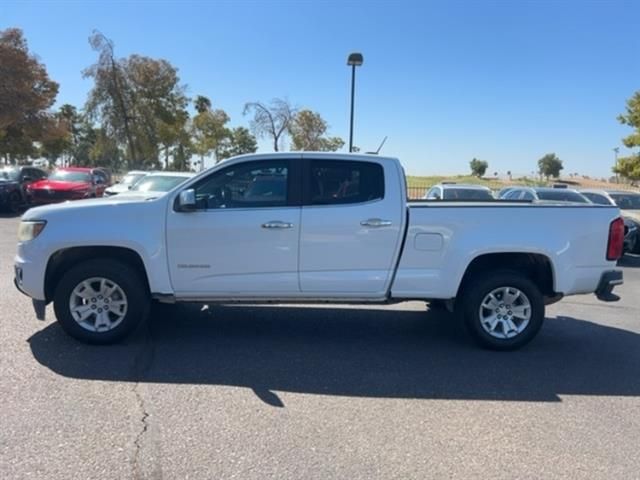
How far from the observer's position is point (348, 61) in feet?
54.5

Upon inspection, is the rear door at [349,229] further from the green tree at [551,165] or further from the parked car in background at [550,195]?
the green tree at [551,165]

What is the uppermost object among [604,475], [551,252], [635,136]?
[635,136]

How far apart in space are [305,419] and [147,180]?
11.0m

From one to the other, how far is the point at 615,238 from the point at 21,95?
31845mm

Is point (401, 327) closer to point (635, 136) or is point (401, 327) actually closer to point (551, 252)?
point (551, 252)

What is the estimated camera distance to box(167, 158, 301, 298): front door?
5047 mm

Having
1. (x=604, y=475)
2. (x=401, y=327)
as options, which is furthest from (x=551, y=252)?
(x=604, y=475)

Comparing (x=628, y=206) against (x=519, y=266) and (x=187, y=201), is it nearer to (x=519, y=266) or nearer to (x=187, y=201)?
(x=519, y=266)

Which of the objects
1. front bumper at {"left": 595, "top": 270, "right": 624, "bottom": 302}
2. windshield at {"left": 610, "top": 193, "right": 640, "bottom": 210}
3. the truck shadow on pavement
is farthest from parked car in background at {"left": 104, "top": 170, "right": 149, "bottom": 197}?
windshield at {"left": 610, "top": 193, "right": 640, "bottom": 210}

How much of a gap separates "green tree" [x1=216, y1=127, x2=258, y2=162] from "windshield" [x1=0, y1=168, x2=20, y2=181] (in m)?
27.3

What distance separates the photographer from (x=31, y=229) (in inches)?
197

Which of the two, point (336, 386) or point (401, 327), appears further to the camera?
point (401, 327)

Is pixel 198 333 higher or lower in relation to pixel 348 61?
lower

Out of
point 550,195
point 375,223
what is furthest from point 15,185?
point 550,195
